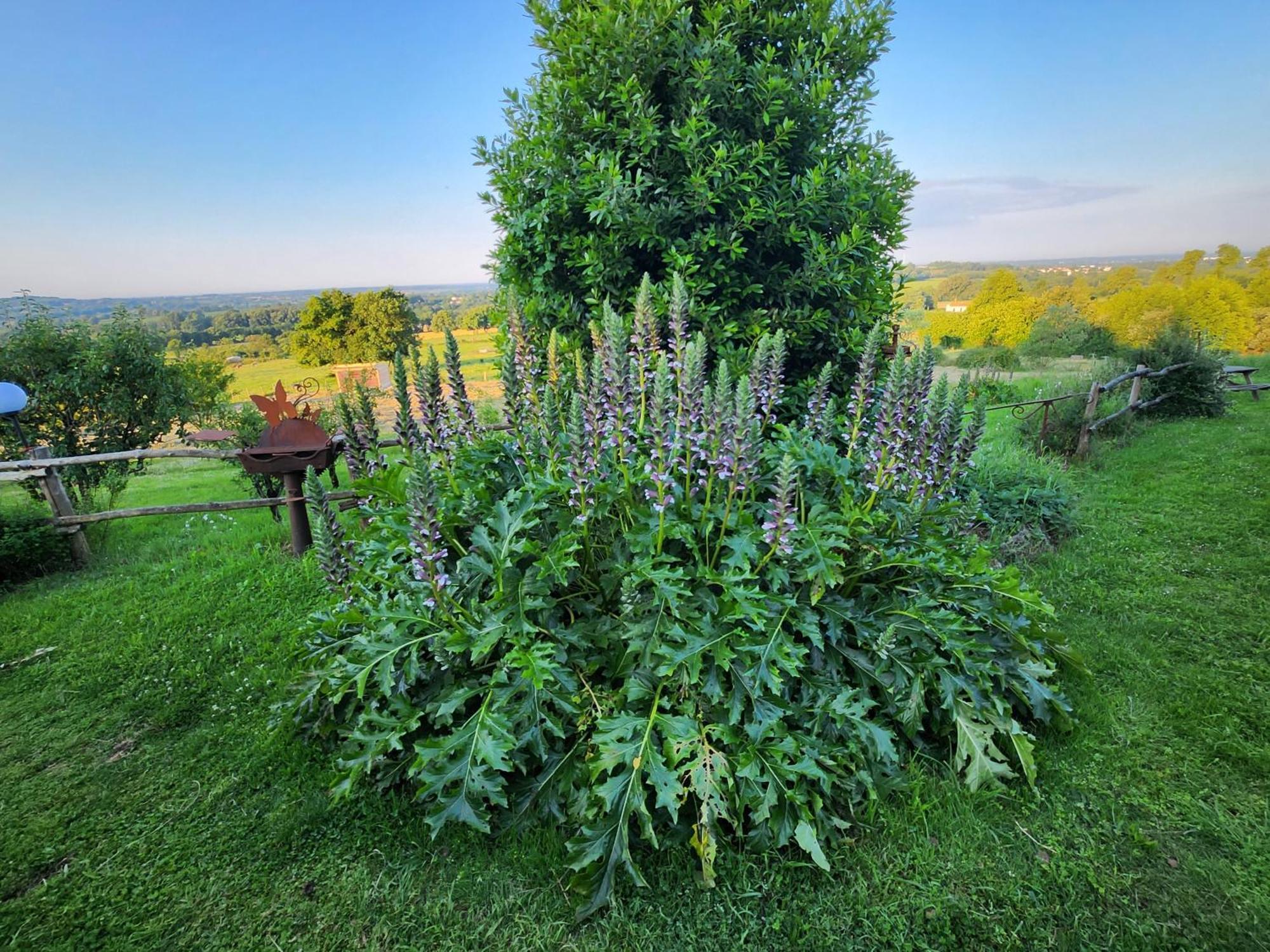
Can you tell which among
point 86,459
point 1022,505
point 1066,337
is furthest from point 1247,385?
point 86,459

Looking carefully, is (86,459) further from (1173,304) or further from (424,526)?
(1173,304)

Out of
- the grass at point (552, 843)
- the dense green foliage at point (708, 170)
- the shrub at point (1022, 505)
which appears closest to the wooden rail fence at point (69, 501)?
the grass at point (552, 843)

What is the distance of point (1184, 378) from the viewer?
406 inches

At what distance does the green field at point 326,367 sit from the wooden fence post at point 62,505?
6.13ft

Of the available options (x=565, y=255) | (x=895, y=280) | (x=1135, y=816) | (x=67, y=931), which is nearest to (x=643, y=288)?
(x=565, y=255)

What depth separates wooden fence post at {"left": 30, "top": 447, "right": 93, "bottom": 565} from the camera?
208 inches

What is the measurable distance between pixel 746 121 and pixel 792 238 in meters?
0.93

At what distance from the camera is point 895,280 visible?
458 centimetres

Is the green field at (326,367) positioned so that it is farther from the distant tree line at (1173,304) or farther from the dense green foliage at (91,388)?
the distant tree line at (1173,304)

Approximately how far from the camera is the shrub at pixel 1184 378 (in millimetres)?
10102

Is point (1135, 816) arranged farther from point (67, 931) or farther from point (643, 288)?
point (67, 931)

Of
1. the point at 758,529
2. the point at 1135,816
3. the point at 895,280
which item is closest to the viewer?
the point at 1135,816

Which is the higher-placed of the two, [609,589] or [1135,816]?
[609,589]

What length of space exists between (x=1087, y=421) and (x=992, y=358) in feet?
49.6
